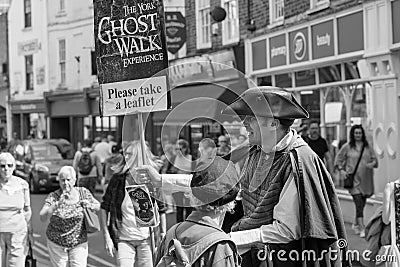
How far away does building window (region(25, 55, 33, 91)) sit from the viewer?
34375mm

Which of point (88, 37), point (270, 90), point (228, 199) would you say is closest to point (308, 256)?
point (228, 199)

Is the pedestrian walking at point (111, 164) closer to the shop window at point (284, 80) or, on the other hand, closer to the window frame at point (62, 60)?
the shop window at point (284, 80)

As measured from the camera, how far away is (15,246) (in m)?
9.14

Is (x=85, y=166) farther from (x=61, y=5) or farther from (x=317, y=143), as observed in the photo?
(x=61, y=5)

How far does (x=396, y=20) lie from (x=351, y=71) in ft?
6.54

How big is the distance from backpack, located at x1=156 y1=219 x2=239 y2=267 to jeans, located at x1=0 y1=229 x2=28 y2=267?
528cm

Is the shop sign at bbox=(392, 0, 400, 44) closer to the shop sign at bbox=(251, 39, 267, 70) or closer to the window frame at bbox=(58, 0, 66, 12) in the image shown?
the shop sign at bbox=(251, 39, 267, 70)

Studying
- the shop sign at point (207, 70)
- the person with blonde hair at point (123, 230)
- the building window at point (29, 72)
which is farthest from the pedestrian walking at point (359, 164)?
the building window at point (29, 72)

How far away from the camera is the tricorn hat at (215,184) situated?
4.12 metres

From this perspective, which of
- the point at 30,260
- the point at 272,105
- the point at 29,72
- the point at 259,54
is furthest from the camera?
the point at 29,72

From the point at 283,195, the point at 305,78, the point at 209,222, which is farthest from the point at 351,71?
the point at 209,222

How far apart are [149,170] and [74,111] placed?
89.2 ft

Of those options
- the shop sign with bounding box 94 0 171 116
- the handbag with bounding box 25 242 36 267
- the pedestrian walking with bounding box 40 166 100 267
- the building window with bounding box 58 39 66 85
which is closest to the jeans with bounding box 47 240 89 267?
the pedestrian walking with bounding box 40 166 100 267

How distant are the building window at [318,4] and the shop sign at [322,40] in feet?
1.02
